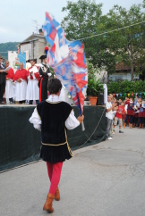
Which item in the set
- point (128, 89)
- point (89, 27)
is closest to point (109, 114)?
point (128, 89)

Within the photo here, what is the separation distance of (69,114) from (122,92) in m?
20.8

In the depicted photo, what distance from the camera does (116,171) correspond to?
659cm

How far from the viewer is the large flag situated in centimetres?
420

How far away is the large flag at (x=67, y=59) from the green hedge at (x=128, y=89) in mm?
18614

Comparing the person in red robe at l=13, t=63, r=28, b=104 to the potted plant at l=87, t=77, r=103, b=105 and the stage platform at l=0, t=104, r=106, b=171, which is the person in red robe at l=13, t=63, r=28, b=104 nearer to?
the potted plant at l=87, t=77, r=103, b=105

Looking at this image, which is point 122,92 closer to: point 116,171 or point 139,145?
point 139,145

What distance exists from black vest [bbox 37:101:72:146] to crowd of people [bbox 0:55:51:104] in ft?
20.2

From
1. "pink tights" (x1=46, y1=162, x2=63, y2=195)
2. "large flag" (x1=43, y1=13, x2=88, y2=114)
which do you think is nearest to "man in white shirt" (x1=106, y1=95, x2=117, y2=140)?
"large flag" (x1=43, y1=13, x2=88, y2=114)

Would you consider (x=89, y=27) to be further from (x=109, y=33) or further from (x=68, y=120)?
(x=68, y=120)

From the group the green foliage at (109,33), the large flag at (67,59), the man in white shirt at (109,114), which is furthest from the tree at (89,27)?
the large flag at (67,59)

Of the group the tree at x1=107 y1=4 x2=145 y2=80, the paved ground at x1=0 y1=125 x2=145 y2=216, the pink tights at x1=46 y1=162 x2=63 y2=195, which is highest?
the tree at x1=107 y1=4 x2=145 y2=80

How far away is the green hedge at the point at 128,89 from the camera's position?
23.0 m

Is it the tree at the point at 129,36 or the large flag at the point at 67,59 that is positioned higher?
the tree at the point at 129,36

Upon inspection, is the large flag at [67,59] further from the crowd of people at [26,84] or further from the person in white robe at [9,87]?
the person in white robe at [9,87]
